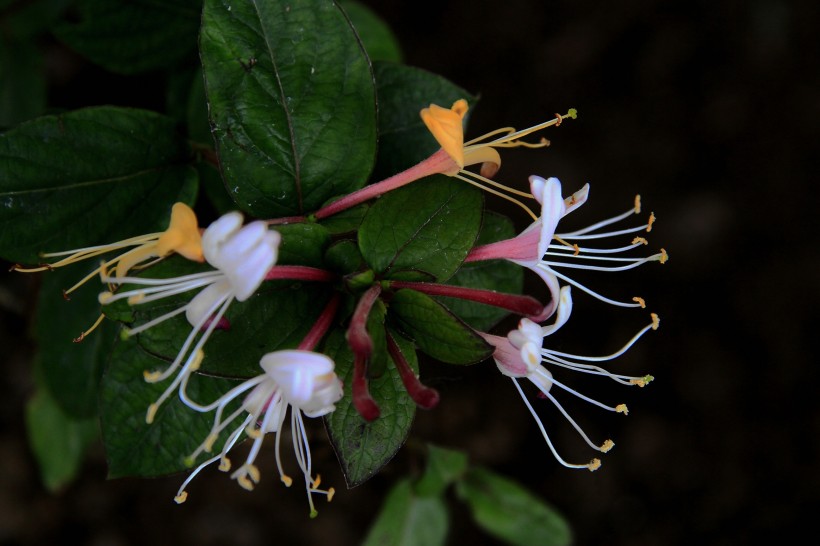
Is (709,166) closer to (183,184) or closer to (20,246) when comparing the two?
(183,184)

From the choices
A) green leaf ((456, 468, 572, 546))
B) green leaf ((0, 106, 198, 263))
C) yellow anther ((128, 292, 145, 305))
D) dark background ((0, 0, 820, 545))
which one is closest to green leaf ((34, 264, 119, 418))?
green leaf ((0, 106, 198, 263))

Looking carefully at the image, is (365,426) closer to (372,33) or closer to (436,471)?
(436,471)


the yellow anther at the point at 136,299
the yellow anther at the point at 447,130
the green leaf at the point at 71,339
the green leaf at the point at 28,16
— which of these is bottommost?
the green leaf at the point at 71,339

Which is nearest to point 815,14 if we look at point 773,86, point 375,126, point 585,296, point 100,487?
point 773,86

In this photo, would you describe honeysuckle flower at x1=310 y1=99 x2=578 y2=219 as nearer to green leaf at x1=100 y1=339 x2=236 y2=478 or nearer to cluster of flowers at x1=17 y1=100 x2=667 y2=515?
cluster of flowers at x1=17 y1=100 x2=667 y2=515

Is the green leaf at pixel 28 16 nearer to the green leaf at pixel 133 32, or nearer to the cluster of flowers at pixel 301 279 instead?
the green leaf at pixel 133 32

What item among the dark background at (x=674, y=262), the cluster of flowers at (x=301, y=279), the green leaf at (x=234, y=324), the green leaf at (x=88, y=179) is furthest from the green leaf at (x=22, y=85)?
the dark background at (x=674, y=262)
